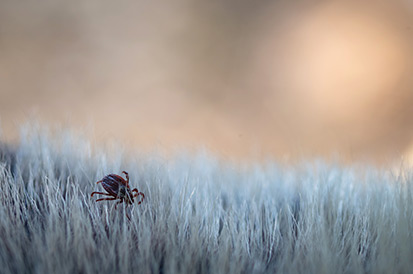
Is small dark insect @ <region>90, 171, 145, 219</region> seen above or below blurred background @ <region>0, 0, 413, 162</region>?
below

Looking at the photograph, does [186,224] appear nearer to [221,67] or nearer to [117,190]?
[117,190]

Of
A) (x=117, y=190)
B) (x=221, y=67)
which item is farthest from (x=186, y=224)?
(x=221, y=67)

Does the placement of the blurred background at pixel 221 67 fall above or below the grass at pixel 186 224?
above

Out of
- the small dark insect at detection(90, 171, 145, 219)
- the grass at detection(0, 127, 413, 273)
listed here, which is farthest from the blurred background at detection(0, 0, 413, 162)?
the small dark insect at detection(90, 171, 145, 219)

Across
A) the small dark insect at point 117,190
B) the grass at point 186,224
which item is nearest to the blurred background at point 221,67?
the grass at point 186,224

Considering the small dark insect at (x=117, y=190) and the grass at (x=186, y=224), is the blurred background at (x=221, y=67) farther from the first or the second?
the small dark insect at (x=117, y=190)

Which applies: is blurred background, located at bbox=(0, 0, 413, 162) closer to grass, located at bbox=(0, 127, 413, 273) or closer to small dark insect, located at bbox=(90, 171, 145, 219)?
Result: grass, located at bbox=(0, 127, 413, 273)
